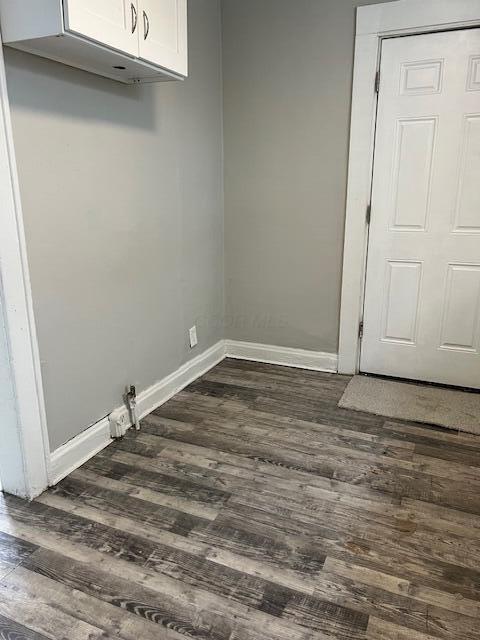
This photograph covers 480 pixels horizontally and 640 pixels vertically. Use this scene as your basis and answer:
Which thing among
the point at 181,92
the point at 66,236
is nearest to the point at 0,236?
the point at 66,236

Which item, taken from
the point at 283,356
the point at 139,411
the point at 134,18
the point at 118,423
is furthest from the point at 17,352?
the point at 283,356

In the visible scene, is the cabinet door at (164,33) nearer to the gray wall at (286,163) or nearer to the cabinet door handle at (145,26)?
the cabinet door handle at (145,26)

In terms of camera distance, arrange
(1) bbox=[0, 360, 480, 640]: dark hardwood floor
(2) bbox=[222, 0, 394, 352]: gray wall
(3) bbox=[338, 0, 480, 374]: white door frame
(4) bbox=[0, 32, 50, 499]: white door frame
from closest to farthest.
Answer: (1) bbox=[0, 360, 480, 640]: dark hardwood floor → (4) bbox=[0, 32, 50, 499]: white door frame → (3) bbox=[338, 0, 480, 374]: white door frame → (2) bbox=[222, 0, 394, 352]: gray wall

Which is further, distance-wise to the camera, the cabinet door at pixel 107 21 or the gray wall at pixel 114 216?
the gray wall at pixel 114 216

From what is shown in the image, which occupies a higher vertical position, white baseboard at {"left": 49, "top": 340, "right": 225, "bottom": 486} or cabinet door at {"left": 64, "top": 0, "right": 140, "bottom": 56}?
cabinet door at {"left": 64, "top": 0, "right": 140, "bottom": 56}

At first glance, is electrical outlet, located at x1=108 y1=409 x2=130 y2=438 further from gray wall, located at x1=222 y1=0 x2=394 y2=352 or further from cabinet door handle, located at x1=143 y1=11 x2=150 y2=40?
cabinet door handle, located at x1=143 y1=11 x2=150 y2=40

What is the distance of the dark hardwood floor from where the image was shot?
4.64ft

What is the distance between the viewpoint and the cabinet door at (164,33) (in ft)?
6.18

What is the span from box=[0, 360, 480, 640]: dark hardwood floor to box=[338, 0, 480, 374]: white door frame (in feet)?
2.62

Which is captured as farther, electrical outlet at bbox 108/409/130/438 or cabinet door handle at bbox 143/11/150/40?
electrical outlet at bbox 108/409/130/438

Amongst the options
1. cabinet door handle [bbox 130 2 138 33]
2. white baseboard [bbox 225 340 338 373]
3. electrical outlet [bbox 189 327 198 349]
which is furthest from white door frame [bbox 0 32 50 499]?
white baseboard [bbox 225 340 338 373]

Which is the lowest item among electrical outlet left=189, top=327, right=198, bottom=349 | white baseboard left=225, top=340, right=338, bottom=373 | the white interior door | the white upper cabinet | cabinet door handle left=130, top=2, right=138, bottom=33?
white baseboard left=225, top=340, right=338, bottom=373

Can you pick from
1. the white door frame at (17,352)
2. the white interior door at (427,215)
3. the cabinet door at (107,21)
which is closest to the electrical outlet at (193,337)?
the white interior door at (427,215)

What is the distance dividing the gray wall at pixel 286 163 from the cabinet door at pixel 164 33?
1.03m
